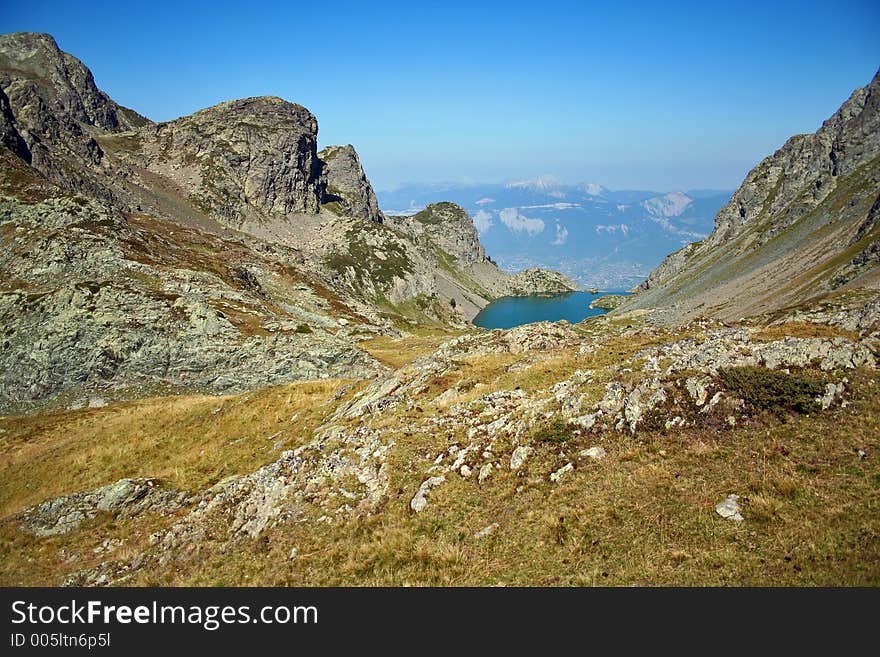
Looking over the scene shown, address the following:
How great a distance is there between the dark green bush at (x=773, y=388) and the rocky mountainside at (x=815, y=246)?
234 ft

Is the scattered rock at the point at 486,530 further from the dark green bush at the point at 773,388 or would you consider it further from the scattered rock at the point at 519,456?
the dark green bush at the point at 773,388

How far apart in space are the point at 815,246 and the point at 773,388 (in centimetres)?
15576

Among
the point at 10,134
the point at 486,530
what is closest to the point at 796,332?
the point at 486,530

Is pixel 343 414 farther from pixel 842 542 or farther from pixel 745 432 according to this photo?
pixel 842 542

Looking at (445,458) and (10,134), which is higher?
(10,134)

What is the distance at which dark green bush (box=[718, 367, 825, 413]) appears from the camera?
1709 cm

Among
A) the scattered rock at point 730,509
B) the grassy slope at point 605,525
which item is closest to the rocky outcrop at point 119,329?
the grassy slope at point 605,525

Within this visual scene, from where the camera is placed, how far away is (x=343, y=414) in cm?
2897

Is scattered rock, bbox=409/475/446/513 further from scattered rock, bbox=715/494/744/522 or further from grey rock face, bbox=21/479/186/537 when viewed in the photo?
grey rock face, bbox=21/479/186/537

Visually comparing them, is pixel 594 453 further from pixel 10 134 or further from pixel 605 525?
pixel 10 134

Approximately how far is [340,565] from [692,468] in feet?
40.1

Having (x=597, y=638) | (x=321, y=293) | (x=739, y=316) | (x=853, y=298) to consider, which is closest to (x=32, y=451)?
(x=597, y=638)

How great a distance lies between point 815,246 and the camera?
13538 centimetres

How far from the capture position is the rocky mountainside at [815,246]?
101000mm
